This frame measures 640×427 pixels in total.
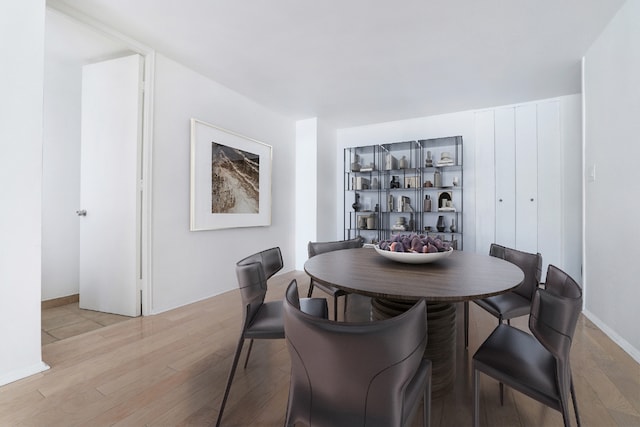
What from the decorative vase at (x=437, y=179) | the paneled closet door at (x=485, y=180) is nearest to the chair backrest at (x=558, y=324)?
the decorative vase at (x=437, y=179)

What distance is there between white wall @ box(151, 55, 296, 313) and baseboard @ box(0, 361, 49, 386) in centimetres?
94

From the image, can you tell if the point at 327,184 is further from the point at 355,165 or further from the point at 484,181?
the point at 484,181

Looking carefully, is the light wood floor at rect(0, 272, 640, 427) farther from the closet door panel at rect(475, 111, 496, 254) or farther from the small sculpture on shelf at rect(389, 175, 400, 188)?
the small sculpture on shelf at rect(389, 175, 400, 188)

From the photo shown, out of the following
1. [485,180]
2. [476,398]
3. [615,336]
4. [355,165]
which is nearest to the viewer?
[476,398]

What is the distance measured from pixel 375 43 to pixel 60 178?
12.2 feet

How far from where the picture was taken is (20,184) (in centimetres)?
172

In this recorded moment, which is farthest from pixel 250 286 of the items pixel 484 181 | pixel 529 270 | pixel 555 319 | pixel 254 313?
pixel 484 181

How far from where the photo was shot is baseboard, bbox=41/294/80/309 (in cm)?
295

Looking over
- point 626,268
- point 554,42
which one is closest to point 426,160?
point 554,42

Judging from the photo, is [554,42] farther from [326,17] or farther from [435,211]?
[435,211]

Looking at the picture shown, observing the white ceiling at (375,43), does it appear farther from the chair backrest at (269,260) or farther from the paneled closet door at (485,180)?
the chair backrest at (269,260)

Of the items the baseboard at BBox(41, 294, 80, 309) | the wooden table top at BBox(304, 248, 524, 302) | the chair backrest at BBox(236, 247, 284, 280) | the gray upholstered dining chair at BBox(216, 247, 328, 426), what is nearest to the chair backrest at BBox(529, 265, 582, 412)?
the wooden table top at BBox(304, 248, 524, 302)

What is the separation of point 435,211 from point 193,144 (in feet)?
11.8

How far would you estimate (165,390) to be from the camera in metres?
1.61
